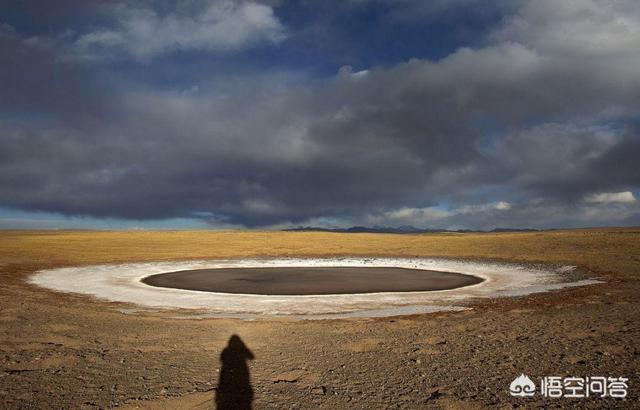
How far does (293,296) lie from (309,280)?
6149 mm

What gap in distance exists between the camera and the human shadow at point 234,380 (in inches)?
288

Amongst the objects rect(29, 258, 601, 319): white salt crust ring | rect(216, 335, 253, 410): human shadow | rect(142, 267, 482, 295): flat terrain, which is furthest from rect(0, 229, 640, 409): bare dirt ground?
rect(142, 267, 482, 295): flat terrain

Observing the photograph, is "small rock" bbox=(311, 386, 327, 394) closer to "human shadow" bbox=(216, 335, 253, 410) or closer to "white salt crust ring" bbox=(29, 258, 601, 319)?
"human shadow" bbox=(216, 335, 253, 410)

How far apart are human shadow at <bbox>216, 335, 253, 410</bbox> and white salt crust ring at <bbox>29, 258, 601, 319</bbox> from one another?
5.72 m

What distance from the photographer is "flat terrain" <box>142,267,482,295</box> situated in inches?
928

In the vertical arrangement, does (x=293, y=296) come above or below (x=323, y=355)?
below

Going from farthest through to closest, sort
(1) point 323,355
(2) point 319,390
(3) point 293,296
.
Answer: (3) point 293,296
(1) point 323,355
(2) point 319,390

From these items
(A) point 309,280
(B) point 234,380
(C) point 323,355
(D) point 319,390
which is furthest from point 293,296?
(D) point 319,390

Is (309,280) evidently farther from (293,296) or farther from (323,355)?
(323,355)

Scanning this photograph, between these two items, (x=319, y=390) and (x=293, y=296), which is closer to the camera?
(x=319, y=390)

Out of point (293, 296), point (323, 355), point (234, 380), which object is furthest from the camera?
point (293, 296)

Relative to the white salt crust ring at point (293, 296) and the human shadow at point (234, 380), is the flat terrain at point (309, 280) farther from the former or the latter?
the human shadow at point (234, 380)

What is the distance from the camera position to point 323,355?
10.1 meters

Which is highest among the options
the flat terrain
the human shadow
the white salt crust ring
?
the human shadow
